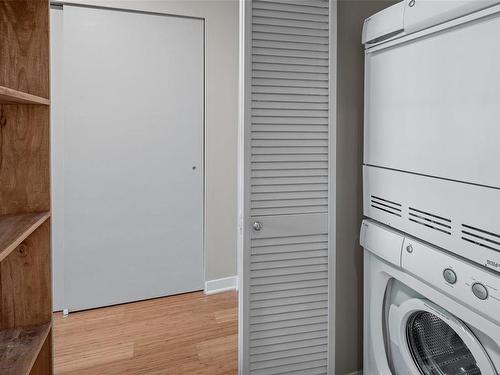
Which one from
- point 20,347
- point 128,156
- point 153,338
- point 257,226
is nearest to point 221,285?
point 153,338

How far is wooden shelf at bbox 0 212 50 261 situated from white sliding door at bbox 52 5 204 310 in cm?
148

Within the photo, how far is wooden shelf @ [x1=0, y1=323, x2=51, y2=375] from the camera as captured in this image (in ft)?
3.19

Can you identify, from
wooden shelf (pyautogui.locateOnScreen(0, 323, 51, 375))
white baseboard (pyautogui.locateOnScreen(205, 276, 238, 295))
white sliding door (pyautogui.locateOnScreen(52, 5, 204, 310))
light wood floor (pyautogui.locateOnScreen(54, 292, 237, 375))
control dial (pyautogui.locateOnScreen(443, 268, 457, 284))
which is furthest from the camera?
white baseboard (pyautogui.locateOnScreen(205, 276, 238, 295))

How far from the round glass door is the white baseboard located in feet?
5.92

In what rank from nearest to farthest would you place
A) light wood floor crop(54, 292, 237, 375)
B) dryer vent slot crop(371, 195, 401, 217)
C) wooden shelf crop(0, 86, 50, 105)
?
1. wooden shelf crop(0, 86, 50, 105)
2. dryer vent slot crop(371, 195, 401, 217)
3. light wood floor crop(54, 292, 237, 375)

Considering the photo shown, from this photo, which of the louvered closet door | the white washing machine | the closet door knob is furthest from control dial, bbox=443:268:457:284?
the closet door knob

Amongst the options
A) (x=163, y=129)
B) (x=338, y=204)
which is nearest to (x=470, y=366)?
(x=338, y=204)

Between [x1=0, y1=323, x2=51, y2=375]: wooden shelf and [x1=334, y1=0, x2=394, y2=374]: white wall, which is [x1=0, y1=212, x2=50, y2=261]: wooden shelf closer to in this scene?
[x1=0, y1=323, x2=51, y2=375]: wooden shelf

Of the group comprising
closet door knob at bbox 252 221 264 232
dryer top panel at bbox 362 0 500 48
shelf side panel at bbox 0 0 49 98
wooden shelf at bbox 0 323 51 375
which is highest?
dryer top panel at bbox 362 0 500 48

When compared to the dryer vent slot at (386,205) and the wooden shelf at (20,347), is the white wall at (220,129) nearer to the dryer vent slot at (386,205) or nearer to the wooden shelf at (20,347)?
the dryer vent slot at (386,205)

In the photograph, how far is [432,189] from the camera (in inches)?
47.6

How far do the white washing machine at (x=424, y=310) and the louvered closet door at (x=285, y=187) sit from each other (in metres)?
0.24

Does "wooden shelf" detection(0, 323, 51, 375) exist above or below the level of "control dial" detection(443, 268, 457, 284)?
below

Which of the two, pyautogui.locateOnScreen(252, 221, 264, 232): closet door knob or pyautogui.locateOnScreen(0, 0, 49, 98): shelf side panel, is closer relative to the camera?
pyautogui.locateOnScreen(0, 0, 49, 98): shelf side panel
